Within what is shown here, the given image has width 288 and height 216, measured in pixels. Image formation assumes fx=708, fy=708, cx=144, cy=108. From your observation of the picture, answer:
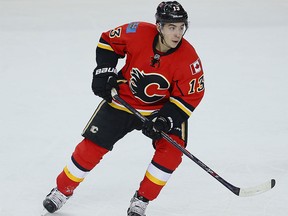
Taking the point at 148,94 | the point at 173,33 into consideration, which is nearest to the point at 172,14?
the point at 173,33

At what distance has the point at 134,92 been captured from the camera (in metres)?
Answer: 3.13

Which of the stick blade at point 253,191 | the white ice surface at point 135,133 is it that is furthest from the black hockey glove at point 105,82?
the stick blade at point 253,191

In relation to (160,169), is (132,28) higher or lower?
higher

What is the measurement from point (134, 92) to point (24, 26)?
3241 mm

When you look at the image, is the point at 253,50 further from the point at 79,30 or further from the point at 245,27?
the point at 79,30

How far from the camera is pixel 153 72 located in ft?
9.93

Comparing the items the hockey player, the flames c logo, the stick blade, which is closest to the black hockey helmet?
the hockey player

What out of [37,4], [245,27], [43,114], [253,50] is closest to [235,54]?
[253,50]

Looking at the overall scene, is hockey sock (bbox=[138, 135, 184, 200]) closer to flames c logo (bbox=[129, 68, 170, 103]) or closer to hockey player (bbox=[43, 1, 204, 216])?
hockey player (bbox=[43, 1, 204, 216])

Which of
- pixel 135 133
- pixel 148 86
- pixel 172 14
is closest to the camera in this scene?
pixel 172 14

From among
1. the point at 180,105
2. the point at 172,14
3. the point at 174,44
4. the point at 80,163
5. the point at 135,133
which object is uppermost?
the point at 172,14

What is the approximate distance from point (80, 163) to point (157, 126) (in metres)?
0.41

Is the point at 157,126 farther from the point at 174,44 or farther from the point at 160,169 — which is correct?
the point at 174,44

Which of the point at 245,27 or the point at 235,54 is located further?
the point at 245,27
